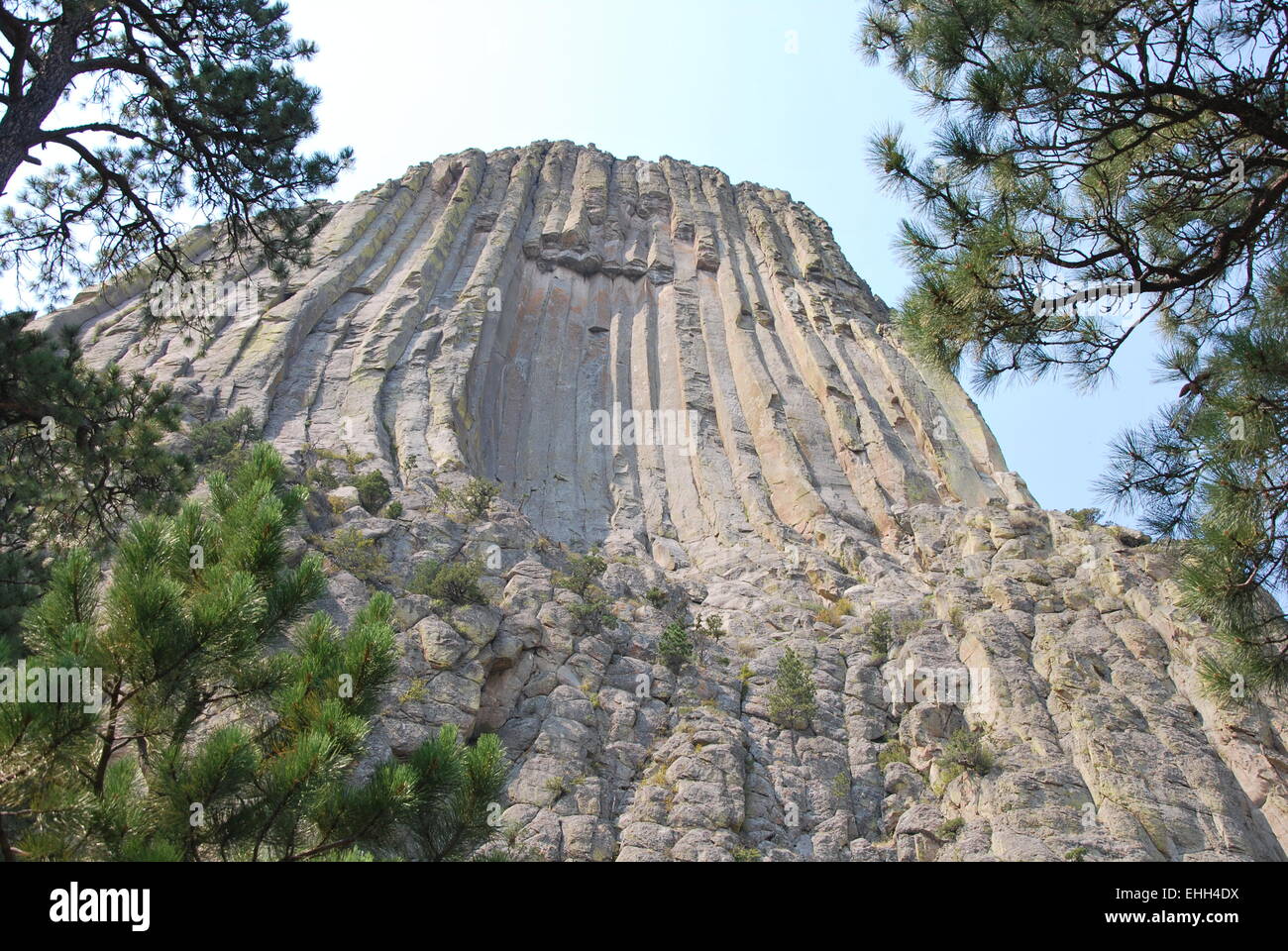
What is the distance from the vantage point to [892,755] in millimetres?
19453

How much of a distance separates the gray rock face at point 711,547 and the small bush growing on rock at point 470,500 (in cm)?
37

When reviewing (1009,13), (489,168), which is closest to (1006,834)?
(1009,13)

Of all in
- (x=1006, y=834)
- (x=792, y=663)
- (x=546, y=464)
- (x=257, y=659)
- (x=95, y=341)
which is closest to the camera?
(x=257, y=659)

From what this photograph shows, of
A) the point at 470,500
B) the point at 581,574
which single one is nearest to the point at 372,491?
the point at 470,500

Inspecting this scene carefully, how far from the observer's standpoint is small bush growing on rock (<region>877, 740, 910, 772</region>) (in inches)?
761

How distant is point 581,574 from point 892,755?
25.7 ft

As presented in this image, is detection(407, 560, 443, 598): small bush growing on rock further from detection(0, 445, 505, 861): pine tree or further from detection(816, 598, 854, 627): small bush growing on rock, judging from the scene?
detection(0, 445, 505, 861): pine tree

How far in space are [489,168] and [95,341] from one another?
921 inches

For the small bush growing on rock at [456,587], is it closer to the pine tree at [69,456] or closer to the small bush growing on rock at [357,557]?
the small bush growing on rock at [357,557]

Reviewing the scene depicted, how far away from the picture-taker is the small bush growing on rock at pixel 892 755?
19.3 m

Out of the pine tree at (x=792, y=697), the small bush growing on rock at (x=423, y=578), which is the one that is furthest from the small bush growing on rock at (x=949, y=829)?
the small bush growing on rock at (x=423, y=578)

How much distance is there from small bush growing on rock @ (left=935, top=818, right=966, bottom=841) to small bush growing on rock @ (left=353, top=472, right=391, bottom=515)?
13.8 metres

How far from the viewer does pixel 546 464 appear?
34.1 metres
